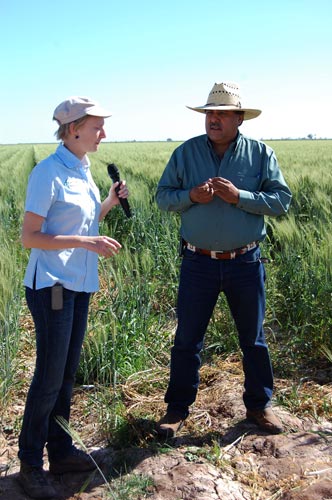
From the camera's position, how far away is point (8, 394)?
3.25 m

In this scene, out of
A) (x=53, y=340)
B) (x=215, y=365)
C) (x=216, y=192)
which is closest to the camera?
(x=53, y=340)

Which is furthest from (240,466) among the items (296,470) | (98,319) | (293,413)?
(98,319)

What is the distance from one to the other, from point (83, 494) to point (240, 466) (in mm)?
731

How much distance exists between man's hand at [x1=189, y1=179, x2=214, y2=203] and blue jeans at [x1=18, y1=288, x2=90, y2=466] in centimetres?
71

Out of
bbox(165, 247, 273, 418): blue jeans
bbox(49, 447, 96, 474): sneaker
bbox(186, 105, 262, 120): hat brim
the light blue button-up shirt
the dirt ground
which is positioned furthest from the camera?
bbox(165, 247, 273, 418): blue jeans

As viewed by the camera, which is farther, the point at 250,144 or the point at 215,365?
the point at 215,365

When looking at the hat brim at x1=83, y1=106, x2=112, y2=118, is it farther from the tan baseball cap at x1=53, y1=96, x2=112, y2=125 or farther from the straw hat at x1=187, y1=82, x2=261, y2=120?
the straw hat at x1=187, y1=82, x2=261, y2=120

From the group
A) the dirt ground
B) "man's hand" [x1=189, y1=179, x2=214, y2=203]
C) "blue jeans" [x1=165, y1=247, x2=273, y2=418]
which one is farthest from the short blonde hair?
the dirt ground

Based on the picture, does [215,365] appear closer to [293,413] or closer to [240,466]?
[293,413]

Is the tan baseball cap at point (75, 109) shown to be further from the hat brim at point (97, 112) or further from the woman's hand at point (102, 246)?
the woman's hand at point (102, 246)

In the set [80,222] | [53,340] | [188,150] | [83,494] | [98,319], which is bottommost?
[83,494]

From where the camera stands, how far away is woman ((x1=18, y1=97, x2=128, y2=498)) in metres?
2.29

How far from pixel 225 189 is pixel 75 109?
0.80 m

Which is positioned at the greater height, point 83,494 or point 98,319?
point 98,319
